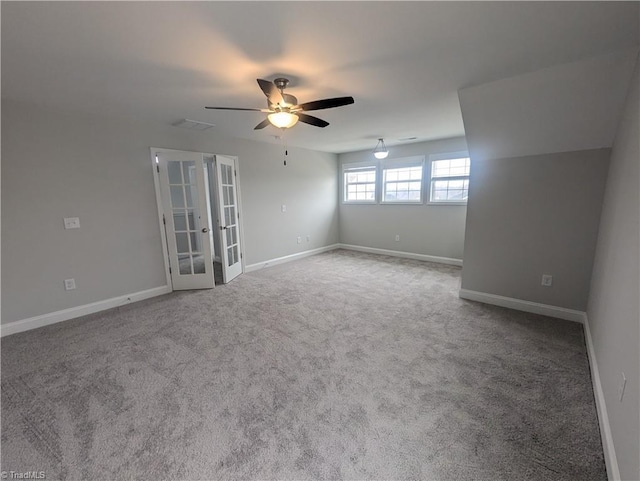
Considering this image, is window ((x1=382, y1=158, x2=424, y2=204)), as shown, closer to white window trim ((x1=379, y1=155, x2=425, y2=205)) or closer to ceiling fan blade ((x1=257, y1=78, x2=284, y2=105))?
white window trim ((x1=379, y1=155, x2=425, y2=205))

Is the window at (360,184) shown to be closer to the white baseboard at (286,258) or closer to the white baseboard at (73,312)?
the white baseboard at (286,258)

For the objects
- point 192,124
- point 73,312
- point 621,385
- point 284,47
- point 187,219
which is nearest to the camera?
point 621,385

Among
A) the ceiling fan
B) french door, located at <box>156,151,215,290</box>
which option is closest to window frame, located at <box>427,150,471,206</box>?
the ceiling fan

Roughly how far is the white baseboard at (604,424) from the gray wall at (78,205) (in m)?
4.65

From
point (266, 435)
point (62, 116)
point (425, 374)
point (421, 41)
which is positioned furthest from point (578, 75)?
point (62, 116)

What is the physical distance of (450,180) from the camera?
17.1 feet

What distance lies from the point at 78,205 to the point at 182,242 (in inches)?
53.2

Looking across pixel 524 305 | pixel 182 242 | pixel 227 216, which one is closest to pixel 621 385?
pixel 524 305

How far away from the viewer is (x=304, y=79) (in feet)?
7.74

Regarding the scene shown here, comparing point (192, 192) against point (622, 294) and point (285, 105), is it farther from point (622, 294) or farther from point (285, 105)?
point (622, 294)

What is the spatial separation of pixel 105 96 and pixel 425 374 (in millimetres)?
3877

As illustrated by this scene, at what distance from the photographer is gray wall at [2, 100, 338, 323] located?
2836mm

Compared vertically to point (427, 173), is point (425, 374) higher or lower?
lower

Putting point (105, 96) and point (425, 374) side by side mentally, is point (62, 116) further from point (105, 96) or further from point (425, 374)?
point (425, 374)
